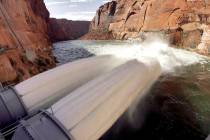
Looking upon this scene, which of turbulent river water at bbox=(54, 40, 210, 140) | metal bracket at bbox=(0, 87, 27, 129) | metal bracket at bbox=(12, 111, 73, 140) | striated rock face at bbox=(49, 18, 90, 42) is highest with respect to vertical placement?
metal bracket at bbox=(12, 111, 73, 140)

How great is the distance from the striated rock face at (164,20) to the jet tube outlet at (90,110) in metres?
22.3

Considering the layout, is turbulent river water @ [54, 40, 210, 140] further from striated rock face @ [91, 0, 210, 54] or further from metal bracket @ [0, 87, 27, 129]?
striated rock face @ [91, 0, 210, 54]

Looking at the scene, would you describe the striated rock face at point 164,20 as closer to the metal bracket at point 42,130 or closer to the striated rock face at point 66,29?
the striated rock face at point 66,29

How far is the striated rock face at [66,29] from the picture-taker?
329 ft

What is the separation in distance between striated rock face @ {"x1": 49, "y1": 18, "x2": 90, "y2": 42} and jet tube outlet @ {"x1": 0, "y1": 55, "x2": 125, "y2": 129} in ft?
284

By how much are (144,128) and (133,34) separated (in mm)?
52225

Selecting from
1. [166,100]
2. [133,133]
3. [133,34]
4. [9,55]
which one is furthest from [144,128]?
[133,34]

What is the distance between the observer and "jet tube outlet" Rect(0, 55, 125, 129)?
9070mm

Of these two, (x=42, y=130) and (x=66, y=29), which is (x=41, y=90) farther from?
(x=66, y=29)

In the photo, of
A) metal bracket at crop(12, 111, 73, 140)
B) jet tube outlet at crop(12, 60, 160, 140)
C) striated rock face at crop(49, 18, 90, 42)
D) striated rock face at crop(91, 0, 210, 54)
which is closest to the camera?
metal bracket at crop(12, 111, 73, 140)

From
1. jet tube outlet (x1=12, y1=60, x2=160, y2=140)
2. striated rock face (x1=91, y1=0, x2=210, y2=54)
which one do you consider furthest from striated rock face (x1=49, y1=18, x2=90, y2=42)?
jet tube outlet (x1=12, y1=60, x2=160, y2=140)

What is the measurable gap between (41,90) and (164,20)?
1610 inches

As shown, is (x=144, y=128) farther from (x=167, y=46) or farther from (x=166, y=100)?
(x=167, y=46)

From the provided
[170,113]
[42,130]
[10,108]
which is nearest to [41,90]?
[10,108]
